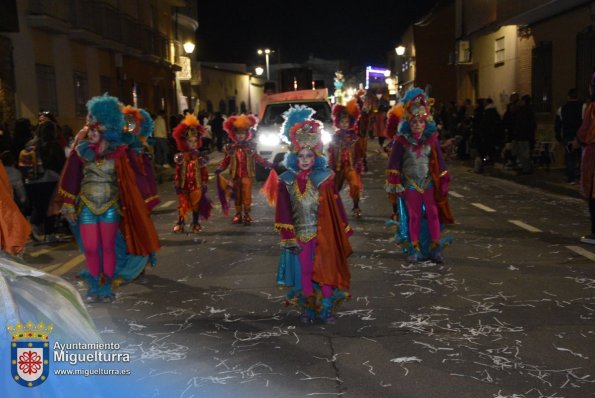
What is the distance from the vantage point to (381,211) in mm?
12727

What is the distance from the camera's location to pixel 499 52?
87.0 feet

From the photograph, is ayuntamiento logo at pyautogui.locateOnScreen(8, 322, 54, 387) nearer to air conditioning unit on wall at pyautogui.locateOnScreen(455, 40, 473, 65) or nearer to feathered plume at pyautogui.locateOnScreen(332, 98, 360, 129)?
feathered plume at pyautogui.locateOnScreen(332, 98, 360, 129)

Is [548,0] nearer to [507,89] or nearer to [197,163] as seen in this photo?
[507,89]

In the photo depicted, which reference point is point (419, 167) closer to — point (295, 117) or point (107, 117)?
point (295, 117)

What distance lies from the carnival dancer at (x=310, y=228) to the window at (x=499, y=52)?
21.8 metres

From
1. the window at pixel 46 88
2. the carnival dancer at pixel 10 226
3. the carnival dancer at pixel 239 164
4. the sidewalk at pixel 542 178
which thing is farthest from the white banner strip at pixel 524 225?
the window at pixel 46 88

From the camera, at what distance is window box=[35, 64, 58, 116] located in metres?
20.8

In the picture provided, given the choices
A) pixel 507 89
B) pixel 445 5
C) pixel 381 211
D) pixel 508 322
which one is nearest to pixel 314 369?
pixel 508 322

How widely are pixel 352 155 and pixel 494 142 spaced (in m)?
9.60

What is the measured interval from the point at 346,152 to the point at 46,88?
1345cm

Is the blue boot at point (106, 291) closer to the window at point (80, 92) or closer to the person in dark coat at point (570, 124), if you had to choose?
the person in dark coat at point (570, 124)

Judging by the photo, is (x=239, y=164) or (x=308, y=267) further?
(x=239, y=164)

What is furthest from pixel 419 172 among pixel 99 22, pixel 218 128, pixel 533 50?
pixel 218 128

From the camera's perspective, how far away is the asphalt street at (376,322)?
4.64 meters
